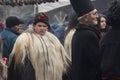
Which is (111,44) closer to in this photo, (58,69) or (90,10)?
(90,10)

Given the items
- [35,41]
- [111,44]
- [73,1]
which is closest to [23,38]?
[35,41]

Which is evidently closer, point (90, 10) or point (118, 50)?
point (118, 50)

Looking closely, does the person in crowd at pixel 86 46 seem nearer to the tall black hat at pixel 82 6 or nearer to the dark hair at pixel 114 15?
the tall black hat at pixel 82 6

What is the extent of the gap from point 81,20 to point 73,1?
28 cm

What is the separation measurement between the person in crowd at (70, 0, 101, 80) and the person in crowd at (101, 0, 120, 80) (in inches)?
9.5

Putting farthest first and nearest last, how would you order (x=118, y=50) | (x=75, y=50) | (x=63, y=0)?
(x=63, y=0)
(x=75, y=50)
(x=118, y=50)

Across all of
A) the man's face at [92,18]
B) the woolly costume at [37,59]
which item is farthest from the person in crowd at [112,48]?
the woolly costume at [37,59]

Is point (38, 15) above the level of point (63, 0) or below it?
above

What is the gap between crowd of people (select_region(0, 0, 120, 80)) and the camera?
6.94 meters

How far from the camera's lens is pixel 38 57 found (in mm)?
8367

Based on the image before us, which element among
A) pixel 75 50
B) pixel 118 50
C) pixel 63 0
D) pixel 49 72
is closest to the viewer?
pixel 118 50

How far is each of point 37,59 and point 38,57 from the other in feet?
0.14

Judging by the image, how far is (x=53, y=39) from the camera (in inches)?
339

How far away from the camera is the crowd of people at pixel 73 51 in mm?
6938
